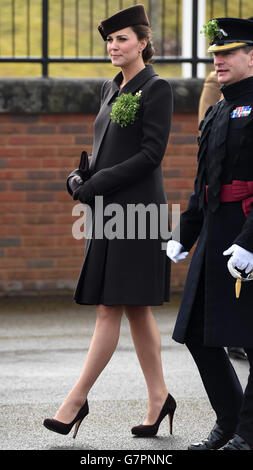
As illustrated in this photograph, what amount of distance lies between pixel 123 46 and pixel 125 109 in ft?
1.05

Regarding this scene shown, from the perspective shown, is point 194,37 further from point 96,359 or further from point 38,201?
point 96,359

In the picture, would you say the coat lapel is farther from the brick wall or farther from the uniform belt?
the brick wall

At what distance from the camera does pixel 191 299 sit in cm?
474

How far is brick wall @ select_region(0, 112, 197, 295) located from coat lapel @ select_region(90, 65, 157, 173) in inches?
152

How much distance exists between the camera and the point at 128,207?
5.14m

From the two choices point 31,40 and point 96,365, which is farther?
point 31,40

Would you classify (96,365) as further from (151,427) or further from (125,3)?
(125,3)

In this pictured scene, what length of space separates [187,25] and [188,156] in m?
1.28

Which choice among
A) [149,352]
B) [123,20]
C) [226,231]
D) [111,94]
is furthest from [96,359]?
[123,20]

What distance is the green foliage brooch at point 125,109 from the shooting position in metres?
5.05

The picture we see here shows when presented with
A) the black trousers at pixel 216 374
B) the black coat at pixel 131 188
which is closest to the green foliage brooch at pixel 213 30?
the black coat at pixel 131 188

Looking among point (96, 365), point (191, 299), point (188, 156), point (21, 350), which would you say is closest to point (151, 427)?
point (96, 365)

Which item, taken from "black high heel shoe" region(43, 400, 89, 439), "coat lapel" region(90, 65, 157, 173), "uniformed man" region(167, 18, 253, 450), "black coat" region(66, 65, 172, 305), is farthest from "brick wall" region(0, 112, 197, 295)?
"uniformed man" region(167, 18, 253, 450)

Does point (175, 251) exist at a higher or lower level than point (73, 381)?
higher
